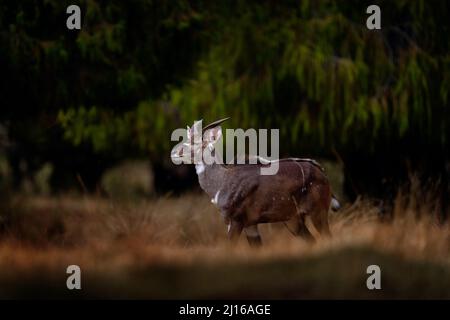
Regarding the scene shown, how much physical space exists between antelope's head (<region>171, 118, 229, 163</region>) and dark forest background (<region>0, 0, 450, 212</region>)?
2.26m

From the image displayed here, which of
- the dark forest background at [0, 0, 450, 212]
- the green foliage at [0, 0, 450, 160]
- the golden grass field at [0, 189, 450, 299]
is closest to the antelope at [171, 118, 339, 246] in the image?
the golden grass field at [0, 189, 450, 299]

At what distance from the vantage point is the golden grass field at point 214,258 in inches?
259

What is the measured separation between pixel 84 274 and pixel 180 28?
374 cm

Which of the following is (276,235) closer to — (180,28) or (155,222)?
(155,222)

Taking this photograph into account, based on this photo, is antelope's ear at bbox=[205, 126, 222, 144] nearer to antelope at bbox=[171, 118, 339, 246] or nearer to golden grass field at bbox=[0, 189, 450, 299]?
antelope at bbox=[171, 118, 339, 246]

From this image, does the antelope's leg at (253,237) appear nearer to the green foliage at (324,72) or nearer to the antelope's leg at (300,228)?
the antelope's leg at (300,228)

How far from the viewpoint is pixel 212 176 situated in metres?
7.68

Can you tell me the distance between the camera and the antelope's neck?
766cm

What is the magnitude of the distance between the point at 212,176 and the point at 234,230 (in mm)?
535

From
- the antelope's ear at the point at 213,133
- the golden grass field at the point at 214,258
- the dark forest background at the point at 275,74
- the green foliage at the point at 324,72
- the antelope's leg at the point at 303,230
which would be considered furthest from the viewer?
the green foliage at the point at 324,72

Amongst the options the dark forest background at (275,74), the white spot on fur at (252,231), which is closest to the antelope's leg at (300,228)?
the white spot on fur at (252,231)

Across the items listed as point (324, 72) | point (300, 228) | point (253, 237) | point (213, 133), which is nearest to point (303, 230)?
point (300, 228)

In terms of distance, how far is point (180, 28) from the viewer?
381 inches

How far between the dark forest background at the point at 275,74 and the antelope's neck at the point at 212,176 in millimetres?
2291
